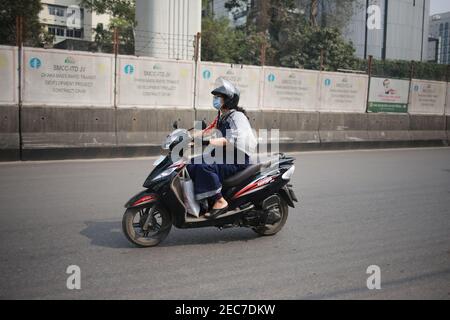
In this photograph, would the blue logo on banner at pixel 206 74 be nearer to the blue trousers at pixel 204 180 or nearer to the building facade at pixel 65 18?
the blue trousers at pixel 204 180

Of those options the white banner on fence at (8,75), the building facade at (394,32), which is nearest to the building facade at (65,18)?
the building facade at (394,32)

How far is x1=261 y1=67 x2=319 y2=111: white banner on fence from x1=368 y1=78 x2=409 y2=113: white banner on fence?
2.17m

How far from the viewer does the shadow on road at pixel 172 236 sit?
17.5 feet

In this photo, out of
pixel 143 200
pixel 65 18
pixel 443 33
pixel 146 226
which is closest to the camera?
pixel 143 200

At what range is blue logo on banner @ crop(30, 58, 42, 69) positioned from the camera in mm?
11133

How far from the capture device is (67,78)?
38.0ft

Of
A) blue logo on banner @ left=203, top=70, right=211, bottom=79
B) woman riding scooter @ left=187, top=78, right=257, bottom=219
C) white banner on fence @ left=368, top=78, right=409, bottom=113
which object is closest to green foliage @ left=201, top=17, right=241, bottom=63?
white banner on fence @ left=368, top=78, right=409, bottom=113

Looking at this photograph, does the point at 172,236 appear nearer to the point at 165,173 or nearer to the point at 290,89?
the point at 165,173

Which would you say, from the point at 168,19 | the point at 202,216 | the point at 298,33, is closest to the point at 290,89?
the point at 168,19

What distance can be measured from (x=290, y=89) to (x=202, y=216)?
32.9ft

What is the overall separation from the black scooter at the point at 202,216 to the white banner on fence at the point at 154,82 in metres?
7.13

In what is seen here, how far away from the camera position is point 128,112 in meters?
12.1
